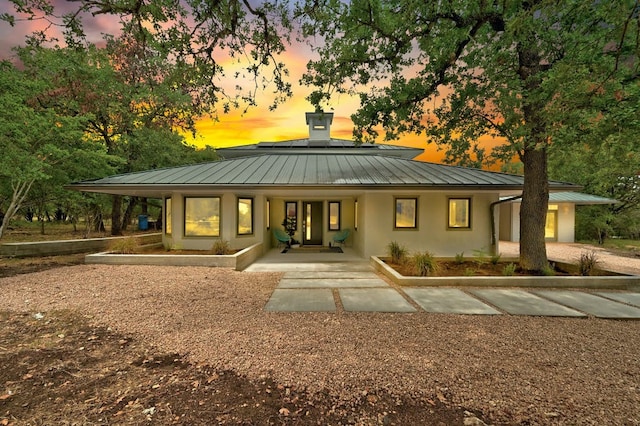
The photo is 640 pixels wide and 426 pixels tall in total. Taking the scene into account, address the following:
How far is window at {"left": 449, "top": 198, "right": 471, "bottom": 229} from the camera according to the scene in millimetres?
10078

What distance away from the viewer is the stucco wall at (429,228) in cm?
994

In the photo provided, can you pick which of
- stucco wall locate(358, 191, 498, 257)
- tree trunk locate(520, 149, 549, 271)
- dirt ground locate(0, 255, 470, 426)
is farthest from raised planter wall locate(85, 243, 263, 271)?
tree trunk locate(520, 149, 549, 271)

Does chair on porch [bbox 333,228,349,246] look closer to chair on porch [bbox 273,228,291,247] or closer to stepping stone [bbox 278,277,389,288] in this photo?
chair on porch [bbox 273,228,291,247]

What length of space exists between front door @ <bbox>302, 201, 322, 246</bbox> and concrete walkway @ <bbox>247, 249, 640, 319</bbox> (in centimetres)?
599

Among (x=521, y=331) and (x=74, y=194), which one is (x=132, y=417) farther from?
(x=74, y=194)

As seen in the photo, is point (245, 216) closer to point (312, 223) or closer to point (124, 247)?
point (312, 223)

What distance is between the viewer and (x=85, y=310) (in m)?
4.58

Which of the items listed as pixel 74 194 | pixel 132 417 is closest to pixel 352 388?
Answer: pixel 132 417

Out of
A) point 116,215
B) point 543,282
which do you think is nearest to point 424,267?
point 543,282

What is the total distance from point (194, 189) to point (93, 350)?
21.5ft

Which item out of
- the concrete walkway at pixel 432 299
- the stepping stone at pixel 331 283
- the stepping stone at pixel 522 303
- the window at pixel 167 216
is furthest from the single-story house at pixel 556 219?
the window at pixel 167 216

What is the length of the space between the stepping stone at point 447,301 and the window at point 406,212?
424 centimetres

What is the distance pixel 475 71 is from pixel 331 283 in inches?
286

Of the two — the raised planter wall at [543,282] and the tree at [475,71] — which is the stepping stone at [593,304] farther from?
the tree at [475,71]
